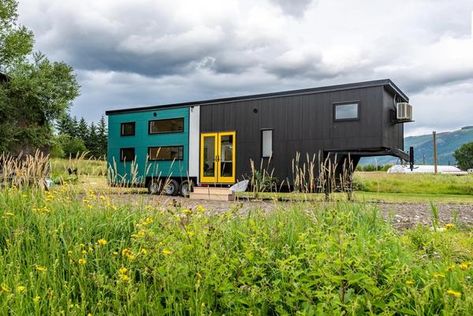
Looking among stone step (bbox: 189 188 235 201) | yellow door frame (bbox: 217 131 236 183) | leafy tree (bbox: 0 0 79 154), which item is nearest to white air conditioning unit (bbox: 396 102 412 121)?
yellow door frame (bbox: 217 131 236 183)

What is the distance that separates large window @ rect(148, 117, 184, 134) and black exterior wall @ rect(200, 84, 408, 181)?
134cm

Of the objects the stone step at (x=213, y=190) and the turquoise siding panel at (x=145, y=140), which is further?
the turquoise siding panel at (x=145, y=140)

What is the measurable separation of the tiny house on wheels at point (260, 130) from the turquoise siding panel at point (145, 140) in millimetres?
39

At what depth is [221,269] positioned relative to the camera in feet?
8.07

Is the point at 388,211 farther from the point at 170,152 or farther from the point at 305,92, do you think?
the point at 170,152

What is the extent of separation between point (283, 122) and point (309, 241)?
10742 mm

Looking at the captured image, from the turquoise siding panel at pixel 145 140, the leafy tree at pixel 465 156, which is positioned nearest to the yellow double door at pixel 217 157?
the turquoise siding panel at pixel 145 140

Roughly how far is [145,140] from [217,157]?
3455 mm

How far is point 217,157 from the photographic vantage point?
1523 cm

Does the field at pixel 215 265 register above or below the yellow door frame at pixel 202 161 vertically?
below

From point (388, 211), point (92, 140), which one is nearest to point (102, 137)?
point (92, 140)

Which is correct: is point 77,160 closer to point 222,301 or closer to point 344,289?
point 222,301

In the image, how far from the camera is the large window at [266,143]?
14000 millimetres

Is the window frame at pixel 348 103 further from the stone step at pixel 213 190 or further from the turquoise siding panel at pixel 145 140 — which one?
the turquoise siding panel at pixel 145 140
